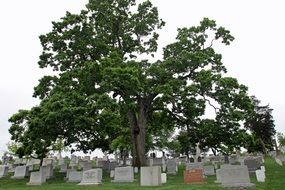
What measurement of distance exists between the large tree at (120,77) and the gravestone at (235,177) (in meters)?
8.53

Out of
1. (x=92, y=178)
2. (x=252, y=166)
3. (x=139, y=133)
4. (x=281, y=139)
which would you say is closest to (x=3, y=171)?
(x=139, y=133)

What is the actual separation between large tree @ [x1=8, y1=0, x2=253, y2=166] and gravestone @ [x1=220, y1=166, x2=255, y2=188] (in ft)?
28.0

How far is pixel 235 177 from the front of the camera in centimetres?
1475

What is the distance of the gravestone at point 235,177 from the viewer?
47.7ft

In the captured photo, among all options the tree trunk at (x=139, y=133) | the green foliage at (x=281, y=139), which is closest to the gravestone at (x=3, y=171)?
the tree trunk at (x=139, y=133)

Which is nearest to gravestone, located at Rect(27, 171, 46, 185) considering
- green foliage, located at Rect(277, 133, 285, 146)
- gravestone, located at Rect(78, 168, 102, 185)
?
gravestone, located at Rect(78, 168, 102, 185)

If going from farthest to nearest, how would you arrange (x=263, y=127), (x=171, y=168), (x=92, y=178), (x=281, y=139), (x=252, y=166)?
(x=281, y=139), (x=263, y=127), (x=171, y=168), (x=252, y=166), (x=92, y=178)

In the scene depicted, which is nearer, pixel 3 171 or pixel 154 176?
pixel 154 176

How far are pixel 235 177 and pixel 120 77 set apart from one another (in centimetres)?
984

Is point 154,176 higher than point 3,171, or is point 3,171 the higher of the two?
point 3,171

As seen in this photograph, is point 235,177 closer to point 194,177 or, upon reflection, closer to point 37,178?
point 194,177

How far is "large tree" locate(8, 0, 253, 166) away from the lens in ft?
69.9

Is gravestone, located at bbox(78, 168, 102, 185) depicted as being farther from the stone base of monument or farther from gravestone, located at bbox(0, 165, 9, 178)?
gravestone, located at bbox(0, 165, 9, 178)

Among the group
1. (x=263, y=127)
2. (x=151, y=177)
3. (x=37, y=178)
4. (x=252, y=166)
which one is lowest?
(x=151, y=177)
